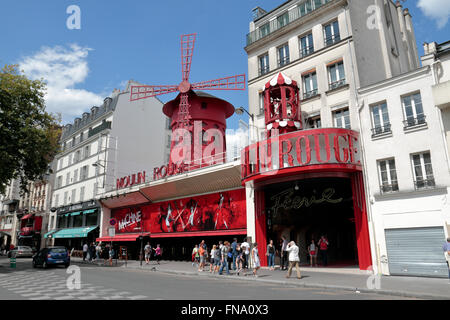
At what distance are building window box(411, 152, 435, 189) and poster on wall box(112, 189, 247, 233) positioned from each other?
8.88 m

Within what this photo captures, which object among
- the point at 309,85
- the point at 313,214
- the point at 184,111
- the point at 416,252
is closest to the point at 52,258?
the point at 184,111

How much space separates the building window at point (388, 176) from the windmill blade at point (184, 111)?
52.7 ft

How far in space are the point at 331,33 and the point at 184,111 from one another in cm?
1352

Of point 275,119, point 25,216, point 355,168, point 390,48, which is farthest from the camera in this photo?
point 25,216

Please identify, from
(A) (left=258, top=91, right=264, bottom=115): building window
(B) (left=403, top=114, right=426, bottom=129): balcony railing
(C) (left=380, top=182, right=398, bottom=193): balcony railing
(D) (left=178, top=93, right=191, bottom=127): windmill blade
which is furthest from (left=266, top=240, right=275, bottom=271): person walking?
(D) (left=178, top=93, right=191, bottom=127): windmill blade

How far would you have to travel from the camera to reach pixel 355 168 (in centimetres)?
1369

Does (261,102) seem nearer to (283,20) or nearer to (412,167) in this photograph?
(283,20)

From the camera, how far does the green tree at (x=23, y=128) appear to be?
19.5 m

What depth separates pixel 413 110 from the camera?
1316 centimetres

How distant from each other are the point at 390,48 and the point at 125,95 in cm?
2427

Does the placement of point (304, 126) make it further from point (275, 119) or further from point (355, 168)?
point (355, 168)

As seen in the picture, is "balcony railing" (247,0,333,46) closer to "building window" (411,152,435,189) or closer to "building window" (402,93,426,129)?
"building window" (402,93,426,129)

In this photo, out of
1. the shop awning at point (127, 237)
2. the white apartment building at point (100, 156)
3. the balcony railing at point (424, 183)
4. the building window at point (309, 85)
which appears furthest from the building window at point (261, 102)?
the white apartment building at point (100, 156)
